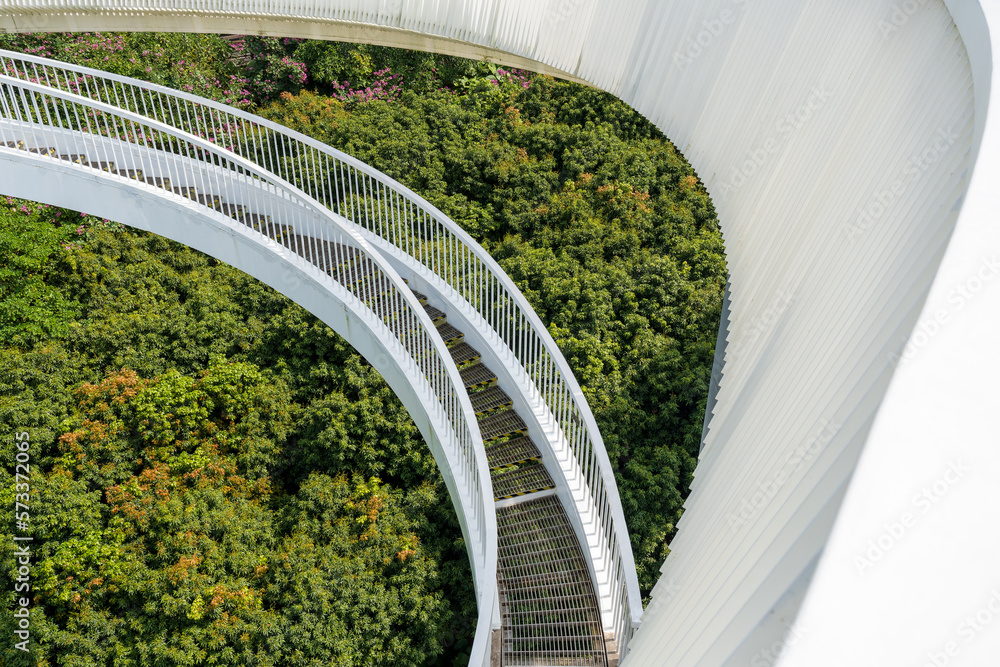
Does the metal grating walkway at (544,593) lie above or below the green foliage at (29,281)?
below

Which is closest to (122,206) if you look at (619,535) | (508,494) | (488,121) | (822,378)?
(508,494)

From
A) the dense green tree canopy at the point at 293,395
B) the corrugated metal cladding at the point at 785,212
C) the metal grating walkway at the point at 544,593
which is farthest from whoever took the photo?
the dense green tree canopy at the point at 293,395

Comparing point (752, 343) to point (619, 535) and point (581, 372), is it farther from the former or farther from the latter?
point (581, 372)

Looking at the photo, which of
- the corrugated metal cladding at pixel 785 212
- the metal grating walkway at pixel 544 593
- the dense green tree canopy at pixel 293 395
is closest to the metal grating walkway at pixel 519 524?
the metal grating walkway at pixel 544 593

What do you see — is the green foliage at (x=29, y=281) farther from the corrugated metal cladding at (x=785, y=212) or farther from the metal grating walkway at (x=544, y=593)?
the metal grating walkway at (x=544, y=593)

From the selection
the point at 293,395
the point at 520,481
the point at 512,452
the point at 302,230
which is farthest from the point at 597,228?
the point at 520,481

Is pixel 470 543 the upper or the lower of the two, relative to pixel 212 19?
lower
